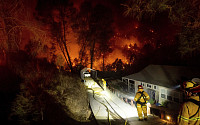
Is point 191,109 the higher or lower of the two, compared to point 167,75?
higher

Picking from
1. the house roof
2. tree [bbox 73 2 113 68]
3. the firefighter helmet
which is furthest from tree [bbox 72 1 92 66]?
the firefighter helmet

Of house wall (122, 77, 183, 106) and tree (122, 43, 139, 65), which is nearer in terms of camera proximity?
house wall (122, 77, 183, 106)

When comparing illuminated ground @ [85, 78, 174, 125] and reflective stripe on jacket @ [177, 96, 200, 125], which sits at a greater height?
reflective stripe on jacket @ [177, 96, 200, 125]

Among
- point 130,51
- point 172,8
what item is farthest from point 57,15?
point 130,51

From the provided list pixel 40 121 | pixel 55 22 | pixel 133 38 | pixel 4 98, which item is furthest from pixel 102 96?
pixel 133 38

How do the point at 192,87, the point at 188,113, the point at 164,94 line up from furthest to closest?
the point at 164,94
the point at 192,87
the point at 188,113

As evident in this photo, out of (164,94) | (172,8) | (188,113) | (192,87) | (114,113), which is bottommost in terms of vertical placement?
(164,94)

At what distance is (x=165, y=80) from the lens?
1229 centimetres

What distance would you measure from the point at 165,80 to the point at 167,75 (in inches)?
29.7

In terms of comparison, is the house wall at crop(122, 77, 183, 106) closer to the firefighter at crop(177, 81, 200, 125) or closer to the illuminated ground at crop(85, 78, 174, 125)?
the illuminated ground at crop(85, 78, 174, 125)

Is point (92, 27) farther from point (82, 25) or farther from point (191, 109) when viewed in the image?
point (191, 109)

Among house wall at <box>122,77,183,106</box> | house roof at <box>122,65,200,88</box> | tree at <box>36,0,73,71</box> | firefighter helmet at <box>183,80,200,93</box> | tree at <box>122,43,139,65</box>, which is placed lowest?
house wall at <box>122,77,183,106</box>

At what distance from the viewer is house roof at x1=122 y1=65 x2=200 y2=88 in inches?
434

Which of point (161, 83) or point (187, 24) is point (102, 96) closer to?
point (161, 83)
